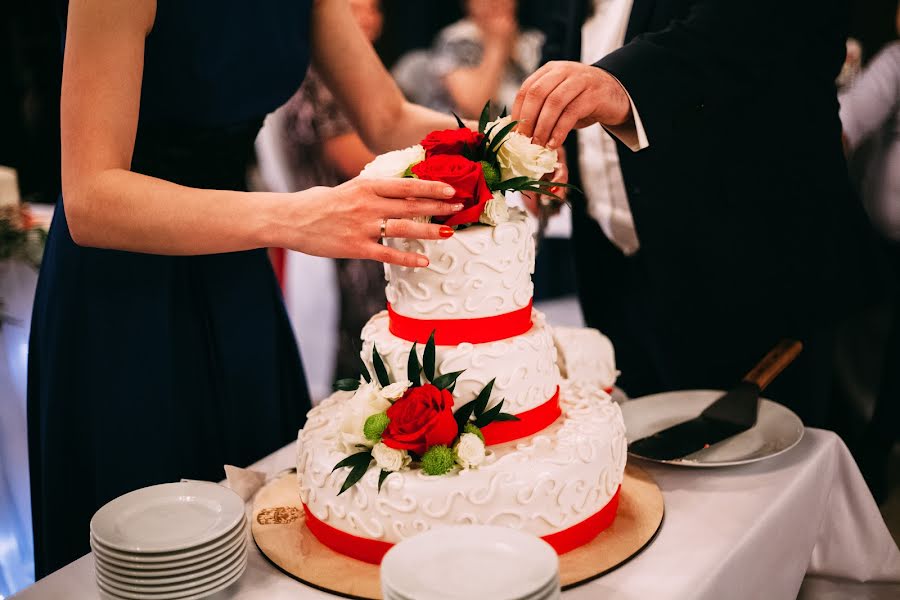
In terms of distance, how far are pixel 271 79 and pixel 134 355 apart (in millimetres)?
719

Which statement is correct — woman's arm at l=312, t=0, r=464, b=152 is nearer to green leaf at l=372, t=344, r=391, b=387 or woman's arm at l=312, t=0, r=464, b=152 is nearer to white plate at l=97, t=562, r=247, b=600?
green leaf at l=372, t=344, r=391, b=387

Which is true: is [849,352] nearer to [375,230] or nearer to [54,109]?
[375,230]

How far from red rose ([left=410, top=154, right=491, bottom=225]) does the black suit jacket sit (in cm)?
111

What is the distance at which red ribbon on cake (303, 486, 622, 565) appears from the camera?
1.44 m

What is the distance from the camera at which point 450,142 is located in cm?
147

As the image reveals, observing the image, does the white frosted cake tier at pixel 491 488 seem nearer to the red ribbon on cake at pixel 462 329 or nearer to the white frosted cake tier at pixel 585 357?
the red ribbon on cake at pixel 462 329

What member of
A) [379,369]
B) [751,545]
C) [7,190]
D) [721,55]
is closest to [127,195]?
[379,369]

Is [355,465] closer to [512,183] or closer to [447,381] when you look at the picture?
[447,381]

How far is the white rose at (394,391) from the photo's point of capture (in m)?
1.42

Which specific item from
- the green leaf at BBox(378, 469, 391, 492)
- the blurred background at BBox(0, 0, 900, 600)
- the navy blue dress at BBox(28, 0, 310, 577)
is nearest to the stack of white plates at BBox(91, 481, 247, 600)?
the green leaf at BBox(378, 469, 391, 492)

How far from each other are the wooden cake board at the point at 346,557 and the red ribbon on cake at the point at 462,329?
40 centimetres

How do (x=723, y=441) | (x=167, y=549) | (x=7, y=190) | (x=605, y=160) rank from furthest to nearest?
(x=7, y=190) → (x=605, y=160) → (x=723, y=441) → (x=167, y=549)

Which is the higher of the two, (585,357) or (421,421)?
(421,421)

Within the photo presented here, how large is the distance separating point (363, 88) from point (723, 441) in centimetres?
131
